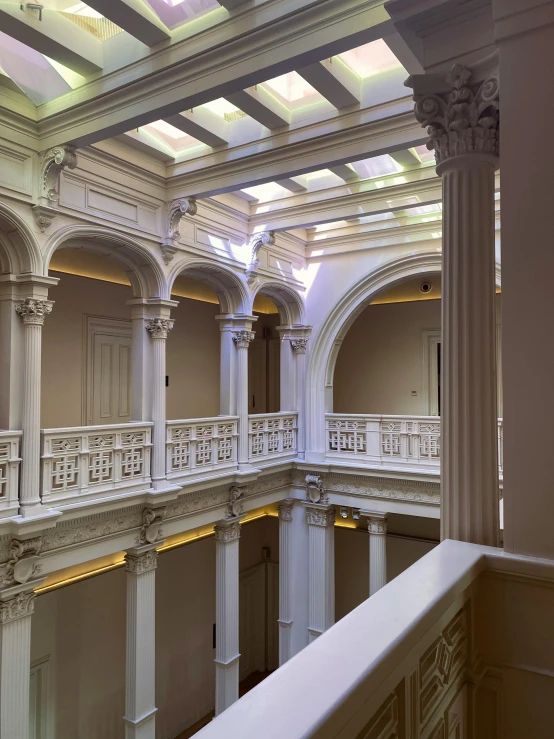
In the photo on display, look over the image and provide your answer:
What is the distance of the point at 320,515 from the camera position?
10055 mm

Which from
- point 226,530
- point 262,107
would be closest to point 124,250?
point 262,107

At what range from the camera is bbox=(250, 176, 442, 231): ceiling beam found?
734 cm

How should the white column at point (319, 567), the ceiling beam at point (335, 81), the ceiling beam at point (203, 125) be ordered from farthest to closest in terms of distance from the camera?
the white column at point (319, 567), the ceiling beam at point (203, 125), the ceiling beam at point (335, 81)

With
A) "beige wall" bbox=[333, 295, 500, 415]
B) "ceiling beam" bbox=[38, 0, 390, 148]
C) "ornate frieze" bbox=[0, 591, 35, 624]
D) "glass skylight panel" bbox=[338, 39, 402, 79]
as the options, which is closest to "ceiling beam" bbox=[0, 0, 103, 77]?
"ceiling beam" bbox=[38, 0, 390, 148]

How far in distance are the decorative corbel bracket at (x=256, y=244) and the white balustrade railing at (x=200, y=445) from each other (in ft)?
8.17

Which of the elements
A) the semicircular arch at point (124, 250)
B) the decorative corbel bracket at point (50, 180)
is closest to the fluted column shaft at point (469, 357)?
the decorative corbel bracket at point (50, 180)

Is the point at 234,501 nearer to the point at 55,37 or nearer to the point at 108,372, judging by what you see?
→ the point at 108,372

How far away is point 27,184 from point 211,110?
2.24m

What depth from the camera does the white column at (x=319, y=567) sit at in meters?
9.94

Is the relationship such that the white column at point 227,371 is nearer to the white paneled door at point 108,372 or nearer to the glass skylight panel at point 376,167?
the white paneled door at point 108,372

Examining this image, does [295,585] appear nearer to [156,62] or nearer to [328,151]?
[328,151]

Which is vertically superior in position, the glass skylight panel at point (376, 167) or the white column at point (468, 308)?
the glass skylight panel at point (376, 167)

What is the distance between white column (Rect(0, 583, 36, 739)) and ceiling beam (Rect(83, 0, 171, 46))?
5.49 m

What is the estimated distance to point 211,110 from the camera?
623cm
